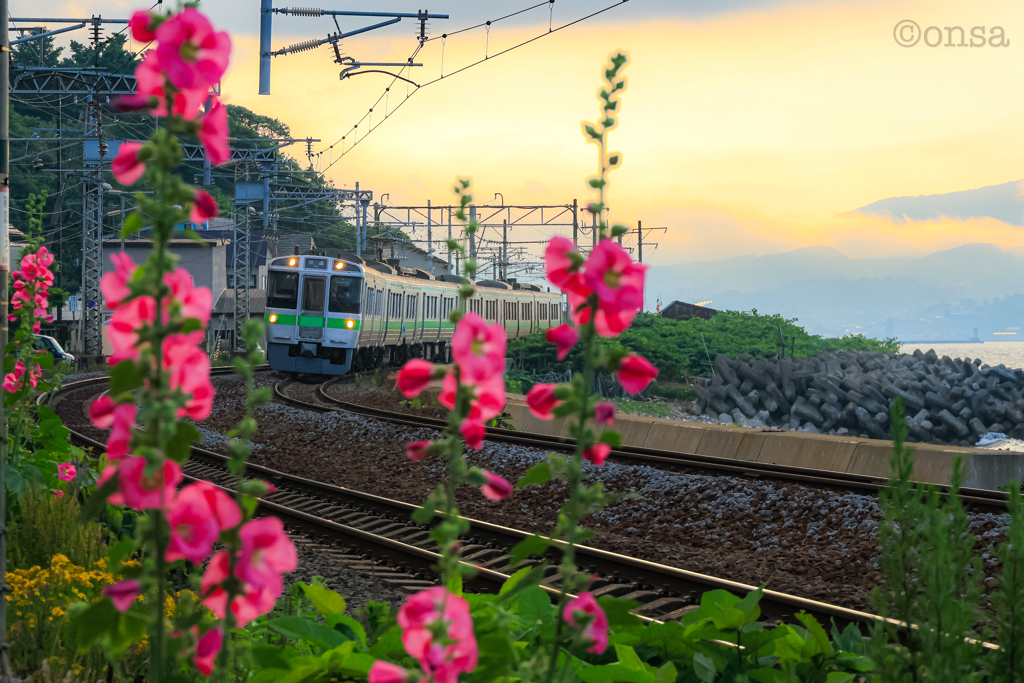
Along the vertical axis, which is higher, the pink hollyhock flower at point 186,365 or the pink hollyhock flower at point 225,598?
the pink hollyhock flower at point 186,365

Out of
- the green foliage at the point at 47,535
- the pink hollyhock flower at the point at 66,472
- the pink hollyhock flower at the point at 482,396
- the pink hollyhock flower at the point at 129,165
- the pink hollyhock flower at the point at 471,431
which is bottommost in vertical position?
the green foliage at the point at 47,535

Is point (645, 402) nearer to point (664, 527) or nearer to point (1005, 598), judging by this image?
point (664, 527)

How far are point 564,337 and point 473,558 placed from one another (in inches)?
219

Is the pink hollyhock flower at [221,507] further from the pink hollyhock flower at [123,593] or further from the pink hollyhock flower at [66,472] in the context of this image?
the pink hollyhock flower at [66,472]

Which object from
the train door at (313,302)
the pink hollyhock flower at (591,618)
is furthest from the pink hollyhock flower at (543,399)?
the train door at (313,302)

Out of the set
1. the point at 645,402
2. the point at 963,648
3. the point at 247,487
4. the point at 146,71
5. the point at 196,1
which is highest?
the point at 196,1

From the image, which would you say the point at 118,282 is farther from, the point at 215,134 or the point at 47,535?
the point at 47,535

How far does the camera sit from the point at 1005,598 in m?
2.17

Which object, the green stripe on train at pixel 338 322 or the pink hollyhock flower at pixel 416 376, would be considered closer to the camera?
the pink hollyhock flower at pixel 416 376

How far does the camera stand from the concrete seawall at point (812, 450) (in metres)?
9.96

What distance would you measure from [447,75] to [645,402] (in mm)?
14247

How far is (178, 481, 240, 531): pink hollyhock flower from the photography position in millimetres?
1190

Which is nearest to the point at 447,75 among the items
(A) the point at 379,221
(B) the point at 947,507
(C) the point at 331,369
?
(C) the point at 331,369

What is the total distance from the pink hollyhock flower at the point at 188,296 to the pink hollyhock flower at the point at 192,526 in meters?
0.25
